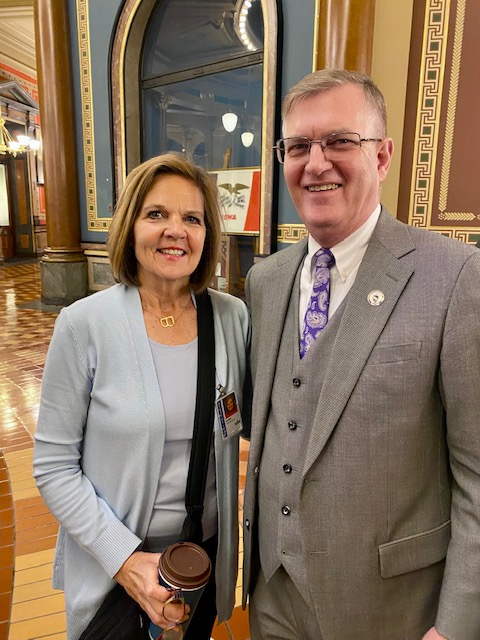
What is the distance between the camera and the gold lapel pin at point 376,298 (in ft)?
3.15

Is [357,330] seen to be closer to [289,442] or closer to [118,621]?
[289,442]

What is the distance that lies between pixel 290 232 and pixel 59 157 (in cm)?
400

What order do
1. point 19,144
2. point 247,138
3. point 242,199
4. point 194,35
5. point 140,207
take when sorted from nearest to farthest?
point 140,207, point 242,199, point 247,138, point 194,35, point 19,144

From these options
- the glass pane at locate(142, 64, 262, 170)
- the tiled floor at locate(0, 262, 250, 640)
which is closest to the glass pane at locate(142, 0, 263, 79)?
the glass pane at locate(142, 64, 262, 170)

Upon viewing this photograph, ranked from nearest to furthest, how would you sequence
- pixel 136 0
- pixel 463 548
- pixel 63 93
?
pixel 463 548, pixel 136 0, pixel 63 93

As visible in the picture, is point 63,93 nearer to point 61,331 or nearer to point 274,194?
point 274,194

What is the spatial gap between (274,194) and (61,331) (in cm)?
419

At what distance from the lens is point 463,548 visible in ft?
3.05

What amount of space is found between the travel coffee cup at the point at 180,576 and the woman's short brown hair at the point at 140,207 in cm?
68

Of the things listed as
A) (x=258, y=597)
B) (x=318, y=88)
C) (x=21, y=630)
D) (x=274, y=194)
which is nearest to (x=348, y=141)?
(x=318, y=88)

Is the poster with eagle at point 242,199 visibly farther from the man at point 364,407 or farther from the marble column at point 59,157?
the man at point 364,407

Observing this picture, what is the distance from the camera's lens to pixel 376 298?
0.97 meters

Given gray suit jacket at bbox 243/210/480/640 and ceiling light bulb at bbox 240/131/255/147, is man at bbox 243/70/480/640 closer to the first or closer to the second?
gray suit jacket at bbox 243/210/480/640

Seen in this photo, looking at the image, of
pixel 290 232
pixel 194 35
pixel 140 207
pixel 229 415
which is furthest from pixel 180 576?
pixel 194 35
